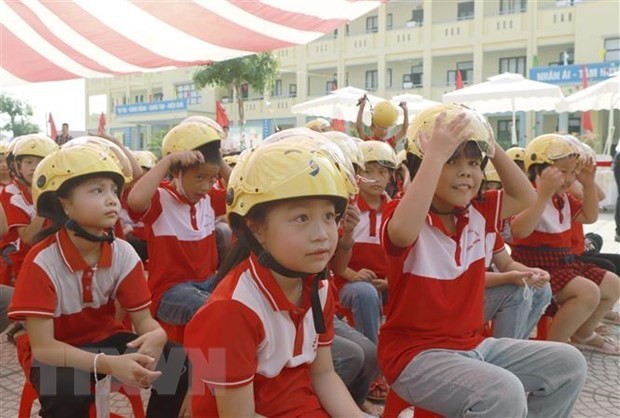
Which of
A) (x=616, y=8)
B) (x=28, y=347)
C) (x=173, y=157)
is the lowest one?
(x=28, y=347)

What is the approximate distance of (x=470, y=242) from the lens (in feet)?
8.49

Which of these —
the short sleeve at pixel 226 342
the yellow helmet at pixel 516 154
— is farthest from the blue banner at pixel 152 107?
the short sleeve at pixel 226 342

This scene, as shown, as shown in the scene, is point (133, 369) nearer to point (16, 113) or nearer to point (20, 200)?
point (20, 200)

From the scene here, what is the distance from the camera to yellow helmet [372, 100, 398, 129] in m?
5.73

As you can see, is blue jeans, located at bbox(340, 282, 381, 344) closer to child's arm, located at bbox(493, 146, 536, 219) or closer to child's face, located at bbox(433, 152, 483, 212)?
child's arm, located at bbox(493, 146, 536, 219)

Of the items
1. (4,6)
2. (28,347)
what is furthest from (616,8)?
(28,347)

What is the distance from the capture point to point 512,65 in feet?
91.8

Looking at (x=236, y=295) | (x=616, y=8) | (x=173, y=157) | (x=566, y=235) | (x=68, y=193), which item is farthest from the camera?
(x=616, y=8)

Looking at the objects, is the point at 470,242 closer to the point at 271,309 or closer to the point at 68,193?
the point at 271,309

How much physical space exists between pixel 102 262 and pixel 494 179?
3025 millimetres

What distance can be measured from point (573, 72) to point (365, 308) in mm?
22138

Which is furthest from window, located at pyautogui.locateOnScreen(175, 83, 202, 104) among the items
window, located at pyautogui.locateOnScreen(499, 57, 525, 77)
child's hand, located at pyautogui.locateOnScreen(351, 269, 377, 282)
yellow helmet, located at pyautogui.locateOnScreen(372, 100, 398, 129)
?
child's hand, located at pyautogui.locateOnScreen(351, 269, 377, 282)

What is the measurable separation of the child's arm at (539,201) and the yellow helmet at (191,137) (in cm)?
184

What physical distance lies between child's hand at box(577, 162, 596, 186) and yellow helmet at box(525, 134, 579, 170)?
17 centimetres
